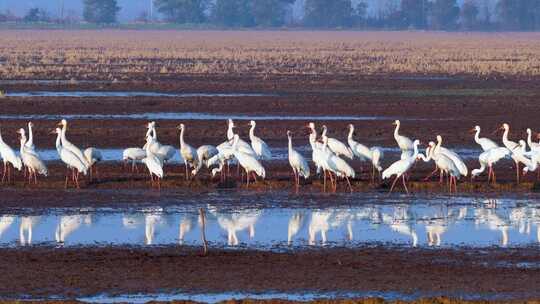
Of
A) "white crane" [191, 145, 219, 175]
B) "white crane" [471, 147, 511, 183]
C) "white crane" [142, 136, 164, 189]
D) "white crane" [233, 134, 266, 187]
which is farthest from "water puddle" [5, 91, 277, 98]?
"white crane" [471, 147, 511, 183]

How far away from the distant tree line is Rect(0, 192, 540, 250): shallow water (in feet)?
428

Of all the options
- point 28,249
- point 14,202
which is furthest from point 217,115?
point 28,249

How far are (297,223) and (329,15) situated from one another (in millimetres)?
138643

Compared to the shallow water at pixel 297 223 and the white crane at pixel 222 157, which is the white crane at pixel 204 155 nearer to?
the white crane at pixel 222 157

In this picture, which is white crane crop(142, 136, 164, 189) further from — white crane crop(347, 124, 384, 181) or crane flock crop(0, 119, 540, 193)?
white crane crop(347, 124, 384, 181)

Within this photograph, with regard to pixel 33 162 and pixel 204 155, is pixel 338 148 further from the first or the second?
pixel 33 162

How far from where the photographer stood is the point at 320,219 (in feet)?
60.6

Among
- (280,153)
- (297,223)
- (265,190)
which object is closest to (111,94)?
(280,153)

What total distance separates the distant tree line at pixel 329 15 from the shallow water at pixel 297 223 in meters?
131

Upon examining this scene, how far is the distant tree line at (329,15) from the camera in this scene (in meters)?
151

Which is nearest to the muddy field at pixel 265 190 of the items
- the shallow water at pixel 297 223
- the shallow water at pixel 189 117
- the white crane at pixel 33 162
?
the white crane at pixel 33 162

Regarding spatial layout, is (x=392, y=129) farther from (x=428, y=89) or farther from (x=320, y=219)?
(x=428, y=89)

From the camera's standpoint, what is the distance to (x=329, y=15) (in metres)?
156

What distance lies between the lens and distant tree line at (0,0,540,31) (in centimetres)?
15062
